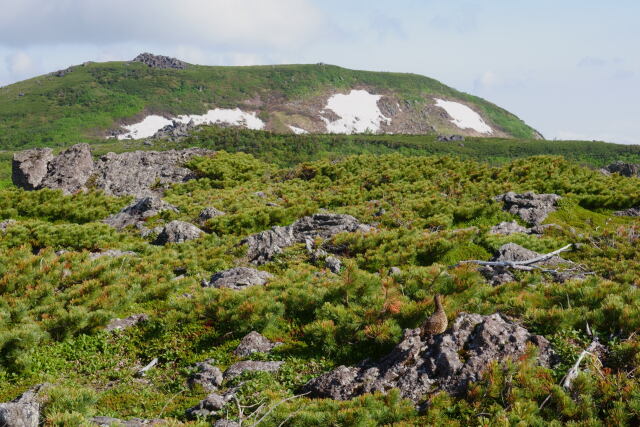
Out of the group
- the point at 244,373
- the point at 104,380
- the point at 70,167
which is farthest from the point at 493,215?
the point at 70,167

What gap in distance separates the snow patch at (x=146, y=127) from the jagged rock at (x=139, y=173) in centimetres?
7304

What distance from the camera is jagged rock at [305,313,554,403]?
6.95m

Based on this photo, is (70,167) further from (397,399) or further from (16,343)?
(397,399)

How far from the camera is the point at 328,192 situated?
34.5 meters

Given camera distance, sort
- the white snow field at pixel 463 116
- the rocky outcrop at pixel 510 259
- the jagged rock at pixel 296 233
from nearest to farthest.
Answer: the rocky outcrop at pixel 510 259, the jagged rock at pixel 296 233, the white snow field at pixel 463 116

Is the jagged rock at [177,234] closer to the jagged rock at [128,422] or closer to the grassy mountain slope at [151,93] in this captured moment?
the jagged rock at [128,422]

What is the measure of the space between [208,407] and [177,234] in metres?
15.5

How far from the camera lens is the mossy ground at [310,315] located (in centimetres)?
626

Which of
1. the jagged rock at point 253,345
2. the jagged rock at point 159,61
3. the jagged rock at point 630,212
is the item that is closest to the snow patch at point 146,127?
the jagged rock at point 159,61

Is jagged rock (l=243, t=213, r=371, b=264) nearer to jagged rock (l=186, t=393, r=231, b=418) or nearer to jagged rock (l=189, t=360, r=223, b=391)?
jagged rock (l=189, t=360, r=223, b=391)

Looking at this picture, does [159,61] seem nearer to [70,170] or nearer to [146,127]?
[146,127]

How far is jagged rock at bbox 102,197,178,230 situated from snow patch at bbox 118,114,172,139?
94958 mm

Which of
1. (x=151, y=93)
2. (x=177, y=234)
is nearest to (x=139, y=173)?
(x=177, y=234)

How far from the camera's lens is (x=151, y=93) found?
454ft
